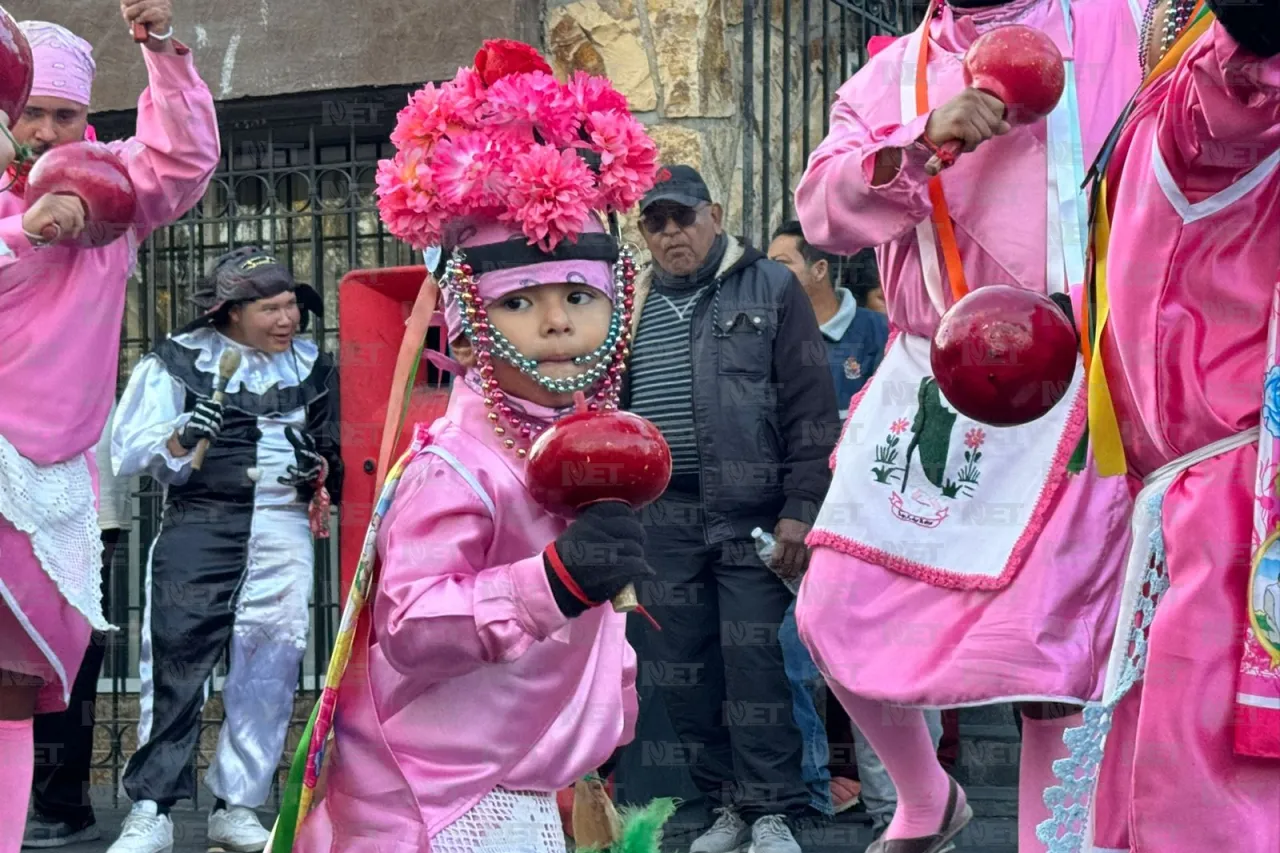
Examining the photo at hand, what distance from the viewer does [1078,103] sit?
161 inches

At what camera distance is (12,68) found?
9.40 feet

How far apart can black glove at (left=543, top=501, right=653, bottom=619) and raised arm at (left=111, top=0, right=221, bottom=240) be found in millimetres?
2152

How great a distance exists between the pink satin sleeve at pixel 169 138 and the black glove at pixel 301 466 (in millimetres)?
1946

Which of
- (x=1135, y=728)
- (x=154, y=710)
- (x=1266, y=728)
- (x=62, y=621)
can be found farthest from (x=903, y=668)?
(x=154, y=710)

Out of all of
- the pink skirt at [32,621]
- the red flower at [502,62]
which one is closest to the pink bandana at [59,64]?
the pink skirt at [32,621]

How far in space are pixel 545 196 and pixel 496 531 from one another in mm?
591

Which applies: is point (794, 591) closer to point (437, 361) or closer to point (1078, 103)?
point (1078, 103)

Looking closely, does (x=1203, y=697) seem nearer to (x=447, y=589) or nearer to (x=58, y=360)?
(x=447, y=589)

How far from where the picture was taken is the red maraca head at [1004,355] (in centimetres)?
294

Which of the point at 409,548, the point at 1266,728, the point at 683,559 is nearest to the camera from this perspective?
the point at 1266,728

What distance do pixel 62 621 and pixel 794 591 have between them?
251 centimetres

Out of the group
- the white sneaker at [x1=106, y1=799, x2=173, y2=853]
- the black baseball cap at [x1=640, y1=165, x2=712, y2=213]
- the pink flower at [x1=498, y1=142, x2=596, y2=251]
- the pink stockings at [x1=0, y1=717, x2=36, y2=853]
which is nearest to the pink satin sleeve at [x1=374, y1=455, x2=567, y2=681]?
the pink flower at [x1=498, y1=142, x2=596, y2=251]

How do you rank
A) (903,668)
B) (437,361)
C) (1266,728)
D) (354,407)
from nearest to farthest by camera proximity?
(1266,728), (437,361), (903,668), (354,407)

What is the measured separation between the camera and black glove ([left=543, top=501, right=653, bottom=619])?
9.87 feet
